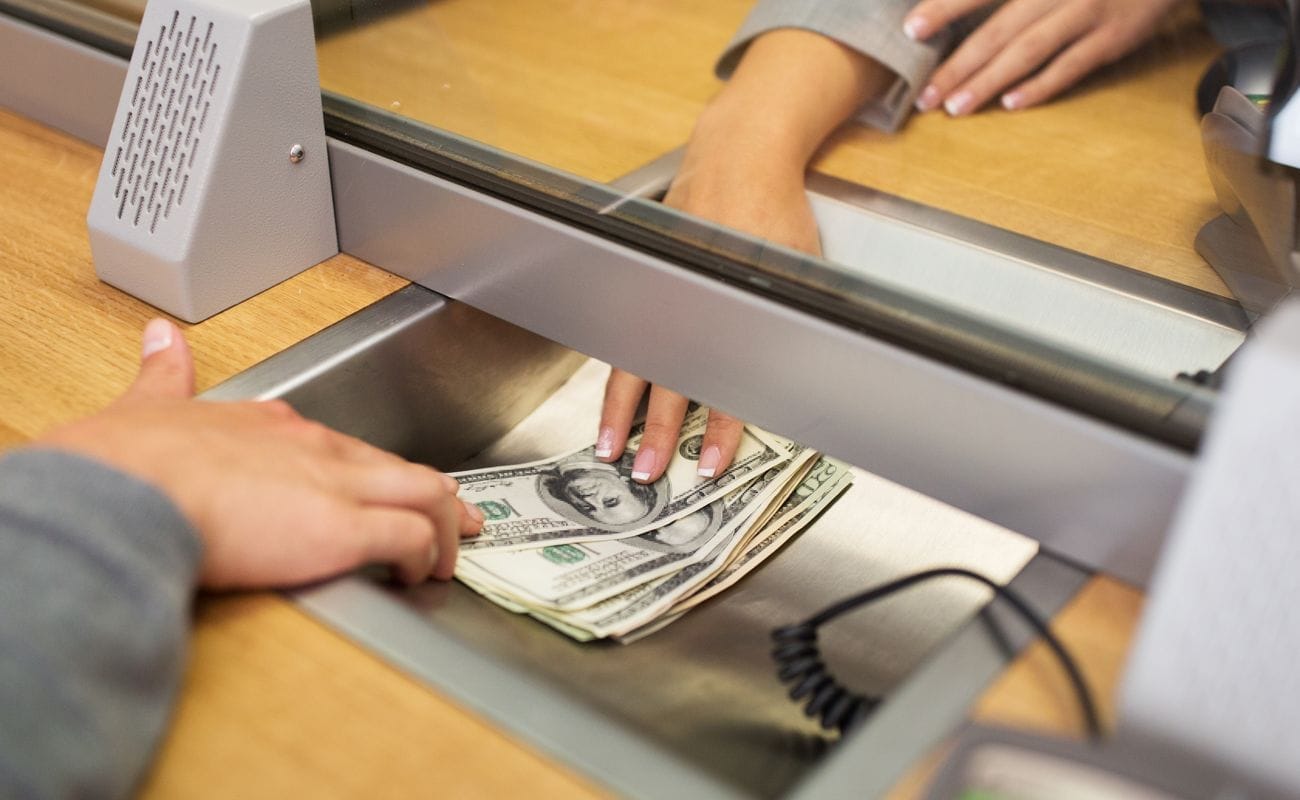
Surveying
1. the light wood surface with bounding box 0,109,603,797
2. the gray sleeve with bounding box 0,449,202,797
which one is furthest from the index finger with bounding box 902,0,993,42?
the gray sleeve with bounding box 0,449,202,797

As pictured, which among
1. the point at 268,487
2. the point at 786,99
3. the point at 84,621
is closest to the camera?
the point at 84,621

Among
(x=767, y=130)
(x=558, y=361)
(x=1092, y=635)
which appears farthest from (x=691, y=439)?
(x=1092, y=635)

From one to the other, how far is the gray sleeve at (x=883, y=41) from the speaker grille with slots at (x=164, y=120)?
61 centimetres

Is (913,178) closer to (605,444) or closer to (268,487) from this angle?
(605,444)

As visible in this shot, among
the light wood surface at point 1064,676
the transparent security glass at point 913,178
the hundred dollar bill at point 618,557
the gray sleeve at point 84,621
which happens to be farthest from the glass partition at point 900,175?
the gray sleeve at point 84,621

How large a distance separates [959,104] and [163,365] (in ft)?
2.63

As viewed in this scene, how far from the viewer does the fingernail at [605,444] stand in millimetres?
991

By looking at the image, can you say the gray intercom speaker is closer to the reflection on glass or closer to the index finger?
the reflection on glass

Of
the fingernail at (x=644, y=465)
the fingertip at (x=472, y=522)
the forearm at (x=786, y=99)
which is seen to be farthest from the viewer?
the forearm at (x=786, y=99)

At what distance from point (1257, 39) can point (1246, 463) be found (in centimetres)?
61

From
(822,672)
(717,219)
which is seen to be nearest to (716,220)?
(717,219)

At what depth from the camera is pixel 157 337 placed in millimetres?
850

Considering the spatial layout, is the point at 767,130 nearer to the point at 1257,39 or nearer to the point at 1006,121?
the point at 1006,121

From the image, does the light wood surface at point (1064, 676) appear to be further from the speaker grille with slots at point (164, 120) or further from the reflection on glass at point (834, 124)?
the speaker grille with slots at point (164, 120)
